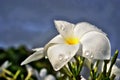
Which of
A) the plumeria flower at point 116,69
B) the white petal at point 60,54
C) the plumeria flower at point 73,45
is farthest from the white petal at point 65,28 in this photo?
the plumeria flower at point 116,69

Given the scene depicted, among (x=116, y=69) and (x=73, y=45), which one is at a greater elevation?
(x=73, y=45)

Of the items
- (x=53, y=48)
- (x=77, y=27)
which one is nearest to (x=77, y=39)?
(x=77, y=27)

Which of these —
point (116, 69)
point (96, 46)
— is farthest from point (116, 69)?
point (96, 46)

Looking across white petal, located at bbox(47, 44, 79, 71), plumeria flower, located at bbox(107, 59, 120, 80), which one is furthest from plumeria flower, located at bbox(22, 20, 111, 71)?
plumeria flower, located at bbox(107, 59, 120, 80)

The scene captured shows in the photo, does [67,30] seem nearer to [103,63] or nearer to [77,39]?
[77,39]

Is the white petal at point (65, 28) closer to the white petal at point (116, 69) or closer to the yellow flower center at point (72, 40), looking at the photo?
the yellow flower center at point (72, 40)

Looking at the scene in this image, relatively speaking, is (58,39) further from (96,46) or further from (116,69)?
(116,69)

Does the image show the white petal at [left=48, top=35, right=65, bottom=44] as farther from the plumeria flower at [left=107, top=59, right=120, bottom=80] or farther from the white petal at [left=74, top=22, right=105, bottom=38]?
the plumeria flower at [left=107, top=59, right=120, bottom=80]
